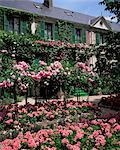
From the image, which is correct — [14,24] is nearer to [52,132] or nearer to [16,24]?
[16,24]

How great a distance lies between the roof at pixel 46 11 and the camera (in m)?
22.4

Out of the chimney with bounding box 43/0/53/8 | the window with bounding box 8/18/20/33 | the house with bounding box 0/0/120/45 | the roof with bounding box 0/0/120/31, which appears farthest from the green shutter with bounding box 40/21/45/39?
the chimney with bounding box 43/0/53/8

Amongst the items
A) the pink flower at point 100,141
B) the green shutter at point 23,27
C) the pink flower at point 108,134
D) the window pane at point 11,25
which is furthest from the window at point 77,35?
the pink flower at point 100,141

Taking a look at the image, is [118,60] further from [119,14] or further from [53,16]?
[53,16]

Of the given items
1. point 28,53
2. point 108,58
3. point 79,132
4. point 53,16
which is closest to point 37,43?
point 28,53

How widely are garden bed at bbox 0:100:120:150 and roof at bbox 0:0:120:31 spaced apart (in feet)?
44.9

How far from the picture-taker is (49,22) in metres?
23.5

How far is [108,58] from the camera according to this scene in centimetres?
989

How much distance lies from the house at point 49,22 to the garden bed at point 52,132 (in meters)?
12.6

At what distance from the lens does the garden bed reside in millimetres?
5727

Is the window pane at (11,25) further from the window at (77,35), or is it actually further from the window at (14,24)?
the window at (77,35)

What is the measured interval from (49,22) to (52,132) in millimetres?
18000

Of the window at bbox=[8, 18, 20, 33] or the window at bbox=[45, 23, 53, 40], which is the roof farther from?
the window at bbox=[8, 18, 20, 33]

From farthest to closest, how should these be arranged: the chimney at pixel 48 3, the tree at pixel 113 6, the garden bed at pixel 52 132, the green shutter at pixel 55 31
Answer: the chimney at pixel 48 3 < the green shutter at pixel 55 31 < the tree at pixel 113 6 < the garden bed at pixel 52 132
